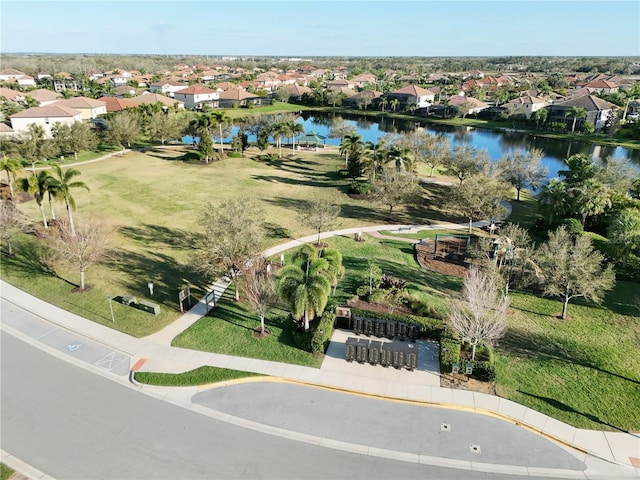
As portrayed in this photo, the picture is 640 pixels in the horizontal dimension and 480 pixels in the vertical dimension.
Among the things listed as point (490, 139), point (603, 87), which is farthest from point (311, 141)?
point (603, 87)

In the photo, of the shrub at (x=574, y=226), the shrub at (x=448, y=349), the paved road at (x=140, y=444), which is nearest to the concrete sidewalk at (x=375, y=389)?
the shrub at (x=448, y=349)

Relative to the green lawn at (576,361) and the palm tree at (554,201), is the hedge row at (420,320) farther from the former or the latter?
the palm tree at (554,201)

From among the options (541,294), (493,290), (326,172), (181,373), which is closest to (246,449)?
(181,373)

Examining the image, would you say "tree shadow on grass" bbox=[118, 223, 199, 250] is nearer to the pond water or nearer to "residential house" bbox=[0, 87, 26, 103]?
the pond water

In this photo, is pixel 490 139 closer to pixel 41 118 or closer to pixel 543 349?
pixel 543 349

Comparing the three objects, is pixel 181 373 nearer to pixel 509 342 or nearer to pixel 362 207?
pixel 509 342
